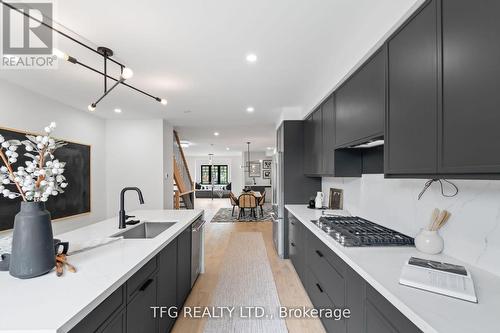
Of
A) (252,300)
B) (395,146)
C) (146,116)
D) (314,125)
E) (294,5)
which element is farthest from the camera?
(146,116)

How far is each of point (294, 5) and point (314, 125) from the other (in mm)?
1960

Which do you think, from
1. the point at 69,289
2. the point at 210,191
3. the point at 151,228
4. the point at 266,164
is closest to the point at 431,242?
the point at 69,289

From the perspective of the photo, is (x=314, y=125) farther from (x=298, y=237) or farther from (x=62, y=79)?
→ (x=62, y=79)

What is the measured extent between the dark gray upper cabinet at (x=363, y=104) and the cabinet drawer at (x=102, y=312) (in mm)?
1864

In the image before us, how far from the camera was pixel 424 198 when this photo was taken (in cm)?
169

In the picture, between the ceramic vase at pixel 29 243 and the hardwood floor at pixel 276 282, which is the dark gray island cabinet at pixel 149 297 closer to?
the hardwood floor at pixel 276 282

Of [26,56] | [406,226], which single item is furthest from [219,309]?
[26,56]

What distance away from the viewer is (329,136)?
279cm

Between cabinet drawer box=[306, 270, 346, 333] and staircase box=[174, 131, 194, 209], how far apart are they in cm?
442

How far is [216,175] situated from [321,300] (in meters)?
13.6

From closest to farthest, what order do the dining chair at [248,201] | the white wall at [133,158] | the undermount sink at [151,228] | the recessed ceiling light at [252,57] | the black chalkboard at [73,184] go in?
the recessed ceiling light at [252,57] < the undermount sink at [151,228] < the black chalkboard at [73,184] < the white wall at [133,158] < the dining chair at [248,201]

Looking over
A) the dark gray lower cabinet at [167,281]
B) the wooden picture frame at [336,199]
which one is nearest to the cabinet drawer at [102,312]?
the dark gray lower cabinet at [167,281]

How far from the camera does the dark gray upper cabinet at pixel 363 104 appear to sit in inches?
64.6

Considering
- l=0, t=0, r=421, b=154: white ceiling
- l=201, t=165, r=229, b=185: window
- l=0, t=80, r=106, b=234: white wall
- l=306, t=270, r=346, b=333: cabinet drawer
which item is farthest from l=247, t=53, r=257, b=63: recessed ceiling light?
l=201, t=165, r=229, b=185: window
